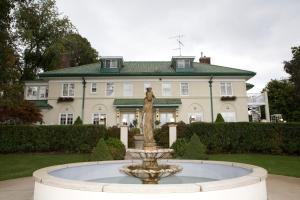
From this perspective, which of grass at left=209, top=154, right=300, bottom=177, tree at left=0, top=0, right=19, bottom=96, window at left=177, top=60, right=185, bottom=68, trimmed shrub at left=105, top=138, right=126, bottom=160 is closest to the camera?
grass at left=209, top=154, right=300, bottom=177

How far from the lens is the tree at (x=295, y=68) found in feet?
96.6

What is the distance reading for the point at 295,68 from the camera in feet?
101

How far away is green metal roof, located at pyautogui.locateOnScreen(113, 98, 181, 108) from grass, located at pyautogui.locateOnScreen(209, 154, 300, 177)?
11.2 m

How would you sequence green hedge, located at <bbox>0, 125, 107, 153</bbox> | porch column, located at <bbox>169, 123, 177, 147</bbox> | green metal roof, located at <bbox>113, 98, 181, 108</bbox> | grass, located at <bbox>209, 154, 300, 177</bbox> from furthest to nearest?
green metal roof, located at <bbox>113, 98, 181, 108</bbox>
porch column, located at <bbox>169, 123, 177, 147</bbox>
green hedge, located at <bbox>0, 125, 107, 153</bbox>
grass, located at <bbox>209, 154, 300, 177</bbox>

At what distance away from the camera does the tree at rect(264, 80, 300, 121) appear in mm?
46375

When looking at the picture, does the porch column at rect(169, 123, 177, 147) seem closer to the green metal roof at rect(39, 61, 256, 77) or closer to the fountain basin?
the green metal roof at rect(39, 61, 256, 77)

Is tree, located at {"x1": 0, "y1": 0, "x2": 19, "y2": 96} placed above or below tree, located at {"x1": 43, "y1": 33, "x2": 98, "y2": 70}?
below

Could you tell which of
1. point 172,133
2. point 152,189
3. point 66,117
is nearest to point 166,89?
point 172,133

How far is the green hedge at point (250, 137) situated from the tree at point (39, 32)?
26.9 m

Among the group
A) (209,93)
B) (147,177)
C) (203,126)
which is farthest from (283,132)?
(147,177)

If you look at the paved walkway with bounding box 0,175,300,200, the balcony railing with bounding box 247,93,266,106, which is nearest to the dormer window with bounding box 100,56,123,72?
the balcony railing with bounding box 247,93,266,106

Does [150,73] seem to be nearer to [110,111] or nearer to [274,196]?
[110,111]

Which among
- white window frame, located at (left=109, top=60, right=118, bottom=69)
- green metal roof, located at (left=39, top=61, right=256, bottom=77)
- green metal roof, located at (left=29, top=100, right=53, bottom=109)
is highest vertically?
white window frame, located at (left=109, top=60, right=118, bottom=69)

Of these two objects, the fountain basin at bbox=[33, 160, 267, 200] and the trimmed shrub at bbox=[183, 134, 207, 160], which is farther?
the trimmed shrub at bbox=[183, 134, 207, 160]
